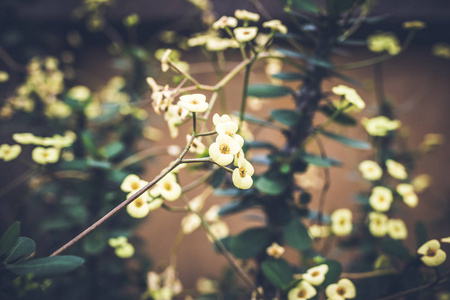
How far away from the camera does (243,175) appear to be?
0.54 meters

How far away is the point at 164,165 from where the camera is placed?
5.46ft

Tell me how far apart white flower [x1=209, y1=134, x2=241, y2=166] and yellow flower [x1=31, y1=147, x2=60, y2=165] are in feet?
1.78

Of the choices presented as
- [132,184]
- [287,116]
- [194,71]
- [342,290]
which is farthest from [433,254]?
[194,71]

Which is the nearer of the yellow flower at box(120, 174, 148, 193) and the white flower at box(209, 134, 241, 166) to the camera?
the white flower at box(209, 134, 241, 166)

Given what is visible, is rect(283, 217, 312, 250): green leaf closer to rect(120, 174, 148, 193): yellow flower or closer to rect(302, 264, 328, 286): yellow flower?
rect(302, 264, 328, 286): yellow flower

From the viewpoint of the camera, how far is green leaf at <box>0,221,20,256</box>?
53 centimetres

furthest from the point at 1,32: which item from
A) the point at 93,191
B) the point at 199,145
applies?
the point at 199,145

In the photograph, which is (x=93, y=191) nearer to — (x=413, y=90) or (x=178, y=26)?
(x=178, y=26)

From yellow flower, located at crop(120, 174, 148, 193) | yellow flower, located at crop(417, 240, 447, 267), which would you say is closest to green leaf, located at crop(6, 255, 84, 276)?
yellow flower, located at crop(120, 174, 148, 193)

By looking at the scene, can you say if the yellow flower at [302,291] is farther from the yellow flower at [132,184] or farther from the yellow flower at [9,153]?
the yellow flower at [9,153]


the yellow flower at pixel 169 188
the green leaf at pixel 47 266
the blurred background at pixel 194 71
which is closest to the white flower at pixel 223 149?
the yellow flower at pixel 169 188

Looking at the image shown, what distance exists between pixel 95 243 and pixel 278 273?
55cm

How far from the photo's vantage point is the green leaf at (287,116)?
83 cm

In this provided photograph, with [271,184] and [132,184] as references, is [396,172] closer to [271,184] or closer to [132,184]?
[271,184]
